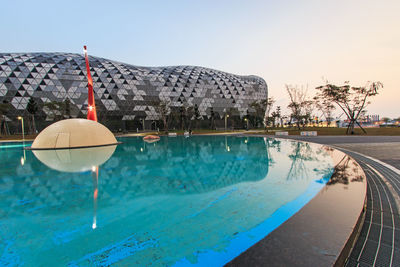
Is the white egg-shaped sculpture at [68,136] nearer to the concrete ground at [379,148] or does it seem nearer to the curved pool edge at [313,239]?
the curved pool edge at [313,239]

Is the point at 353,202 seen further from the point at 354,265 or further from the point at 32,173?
the point at 32,173

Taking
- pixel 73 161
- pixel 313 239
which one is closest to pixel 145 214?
pixel 313 239

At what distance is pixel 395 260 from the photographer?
6.74ft

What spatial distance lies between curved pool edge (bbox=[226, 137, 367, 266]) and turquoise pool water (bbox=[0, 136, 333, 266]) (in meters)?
0.82

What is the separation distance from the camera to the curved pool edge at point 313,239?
5.55 ft

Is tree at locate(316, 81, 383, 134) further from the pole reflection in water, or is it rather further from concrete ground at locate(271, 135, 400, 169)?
the pole reflection in water

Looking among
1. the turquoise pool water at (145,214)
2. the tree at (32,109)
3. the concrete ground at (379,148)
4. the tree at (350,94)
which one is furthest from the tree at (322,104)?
the tree at (32,109)

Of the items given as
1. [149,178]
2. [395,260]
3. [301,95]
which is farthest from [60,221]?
[301,95]

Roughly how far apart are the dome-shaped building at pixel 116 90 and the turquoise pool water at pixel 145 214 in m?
39.8

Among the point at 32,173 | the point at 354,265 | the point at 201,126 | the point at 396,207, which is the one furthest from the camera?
the point at 201,126

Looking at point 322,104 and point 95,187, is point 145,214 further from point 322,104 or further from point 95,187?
point 322,104

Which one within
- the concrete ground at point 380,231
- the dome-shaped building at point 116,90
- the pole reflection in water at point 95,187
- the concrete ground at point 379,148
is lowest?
the pole reflection in water at point 95,187

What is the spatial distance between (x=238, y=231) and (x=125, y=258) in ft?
5.76

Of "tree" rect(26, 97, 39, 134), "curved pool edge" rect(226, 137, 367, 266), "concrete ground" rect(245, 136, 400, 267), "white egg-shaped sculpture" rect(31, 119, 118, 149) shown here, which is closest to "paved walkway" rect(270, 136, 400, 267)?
"concrete ground" rect(245, 136, 400, 267)
